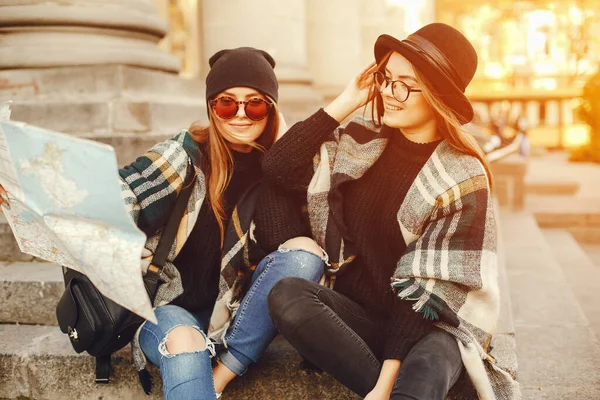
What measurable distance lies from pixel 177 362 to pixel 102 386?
2.18ft

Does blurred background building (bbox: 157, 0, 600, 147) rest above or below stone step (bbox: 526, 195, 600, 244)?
above

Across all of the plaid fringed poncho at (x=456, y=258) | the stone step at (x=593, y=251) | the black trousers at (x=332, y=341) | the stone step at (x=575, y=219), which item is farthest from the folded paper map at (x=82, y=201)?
the stone step at (x=575, y=219)

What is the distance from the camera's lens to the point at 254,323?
7.33 ft

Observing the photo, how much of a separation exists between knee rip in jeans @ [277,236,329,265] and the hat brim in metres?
0.74

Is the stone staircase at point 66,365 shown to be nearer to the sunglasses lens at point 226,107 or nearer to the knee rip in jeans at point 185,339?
the knee rip in jeans at point 185,339

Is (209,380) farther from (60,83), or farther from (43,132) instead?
(60,83)

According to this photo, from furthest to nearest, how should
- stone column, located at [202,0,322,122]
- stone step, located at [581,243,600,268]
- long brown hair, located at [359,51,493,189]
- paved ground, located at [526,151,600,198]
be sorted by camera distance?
paved ground, located at [526,151,600,198]
stone step, located at [581,243,600,268]
stone column, located at [202,0,322,122]
long brown hair, located at [359,51,493,189]

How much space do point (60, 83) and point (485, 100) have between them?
62.6 ft

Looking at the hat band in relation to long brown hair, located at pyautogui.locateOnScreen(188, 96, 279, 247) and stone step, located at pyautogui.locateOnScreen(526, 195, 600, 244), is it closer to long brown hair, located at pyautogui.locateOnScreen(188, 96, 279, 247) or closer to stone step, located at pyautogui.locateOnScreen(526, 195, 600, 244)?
long brown hair, located at pyautogui.locateOnScreen(188, 96, 279, 247)

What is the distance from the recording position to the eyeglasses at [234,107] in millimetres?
2371

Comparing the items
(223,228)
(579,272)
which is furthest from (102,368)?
(579,272)

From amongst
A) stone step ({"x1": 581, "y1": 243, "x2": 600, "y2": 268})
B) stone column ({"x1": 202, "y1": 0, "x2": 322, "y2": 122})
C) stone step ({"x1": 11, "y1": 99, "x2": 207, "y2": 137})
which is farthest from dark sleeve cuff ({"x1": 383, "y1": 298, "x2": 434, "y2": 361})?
stone step ({"x1": 581, "y1": 243, "x2": 600, "y2": 268})

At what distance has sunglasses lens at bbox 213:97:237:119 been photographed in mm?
2367

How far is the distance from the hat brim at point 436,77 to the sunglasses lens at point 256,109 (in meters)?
0.50
